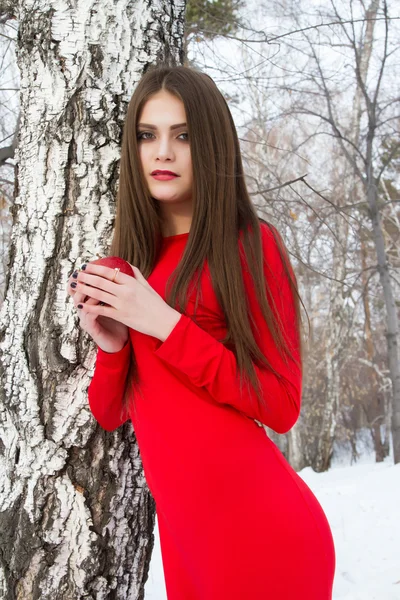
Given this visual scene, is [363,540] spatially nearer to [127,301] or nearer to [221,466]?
[221,466]

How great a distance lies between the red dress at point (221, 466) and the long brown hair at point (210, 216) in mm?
37

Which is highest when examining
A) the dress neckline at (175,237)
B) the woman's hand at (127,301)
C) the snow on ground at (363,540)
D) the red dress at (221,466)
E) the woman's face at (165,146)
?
the woman's face at (165,146)

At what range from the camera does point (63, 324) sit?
6.27ft

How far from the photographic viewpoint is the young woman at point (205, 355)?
151cm

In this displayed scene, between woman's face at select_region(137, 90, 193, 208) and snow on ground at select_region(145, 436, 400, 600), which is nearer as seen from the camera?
woman's face at select_region(137, 90, 193, 208)

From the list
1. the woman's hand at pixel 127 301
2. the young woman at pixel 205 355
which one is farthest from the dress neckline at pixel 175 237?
the woman's hand at pixel 127 301

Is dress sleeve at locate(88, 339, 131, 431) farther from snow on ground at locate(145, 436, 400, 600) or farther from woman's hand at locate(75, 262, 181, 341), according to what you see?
snow on ground at locate(145, 436, 400, 600)

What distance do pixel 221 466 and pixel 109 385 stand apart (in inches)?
16.0

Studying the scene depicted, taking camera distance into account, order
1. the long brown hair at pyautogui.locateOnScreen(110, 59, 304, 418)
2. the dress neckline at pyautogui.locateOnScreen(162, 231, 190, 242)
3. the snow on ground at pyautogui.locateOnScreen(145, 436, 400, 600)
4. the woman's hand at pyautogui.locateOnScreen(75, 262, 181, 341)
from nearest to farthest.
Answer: the woman's hand at pyautogui.locateOnScreen(75, 262, 181, 341) < the long brown hair at pyautogui.locateOnScreen(110, 59, 304, 418) < the dress neckline at pyautogui.locateOnScreen(162, 231, 190, 242) < the snow on ground at pyautogui.locateOnScreen(145, 436, 400, 600)

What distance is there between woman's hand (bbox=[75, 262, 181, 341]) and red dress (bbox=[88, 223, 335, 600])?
0.04 m

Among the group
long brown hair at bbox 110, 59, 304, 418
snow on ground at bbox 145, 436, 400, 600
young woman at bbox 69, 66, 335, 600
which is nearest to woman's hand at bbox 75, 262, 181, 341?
young woman at bbox 69, 66, 335, 600

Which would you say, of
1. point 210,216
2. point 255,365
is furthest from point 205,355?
point 210,216

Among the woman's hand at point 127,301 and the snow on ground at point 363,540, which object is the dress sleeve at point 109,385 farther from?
the snow on ground at point 363,540

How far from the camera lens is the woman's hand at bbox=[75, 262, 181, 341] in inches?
58.3
